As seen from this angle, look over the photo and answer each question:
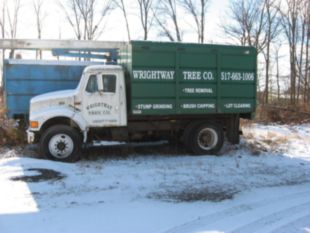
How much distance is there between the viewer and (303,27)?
96.3 feet

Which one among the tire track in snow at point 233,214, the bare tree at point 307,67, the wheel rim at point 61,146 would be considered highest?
the bare tree at point 307,67

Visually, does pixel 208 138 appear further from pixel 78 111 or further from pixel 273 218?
pixel 273 218

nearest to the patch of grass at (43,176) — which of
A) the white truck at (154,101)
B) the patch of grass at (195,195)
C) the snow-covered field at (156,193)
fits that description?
the snow-covered field at (156,193)

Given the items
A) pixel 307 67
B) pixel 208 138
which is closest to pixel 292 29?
pixel 307 67

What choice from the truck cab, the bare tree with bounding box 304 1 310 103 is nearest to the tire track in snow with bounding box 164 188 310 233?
the truck cab

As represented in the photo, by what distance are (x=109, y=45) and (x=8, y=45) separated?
3023 mm

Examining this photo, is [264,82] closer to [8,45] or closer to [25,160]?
[8,45]

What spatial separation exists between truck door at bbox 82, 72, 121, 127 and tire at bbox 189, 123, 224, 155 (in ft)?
7.47

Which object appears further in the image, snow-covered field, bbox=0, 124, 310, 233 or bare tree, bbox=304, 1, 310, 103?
bare tree, bbox=304, 1, 310, 103

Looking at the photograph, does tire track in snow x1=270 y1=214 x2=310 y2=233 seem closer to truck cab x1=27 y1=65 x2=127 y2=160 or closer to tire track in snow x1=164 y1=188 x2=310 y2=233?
tire track in snow x1=164 y1=188 x2=310 y2=233

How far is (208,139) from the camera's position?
40.0ft

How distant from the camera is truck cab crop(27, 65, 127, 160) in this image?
10750 millimetres

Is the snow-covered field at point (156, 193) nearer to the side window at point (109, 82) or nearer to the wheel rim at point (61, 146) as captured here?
the wheel rim at point (61, 146)

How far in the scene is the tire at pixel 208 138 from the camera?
12.0 m
